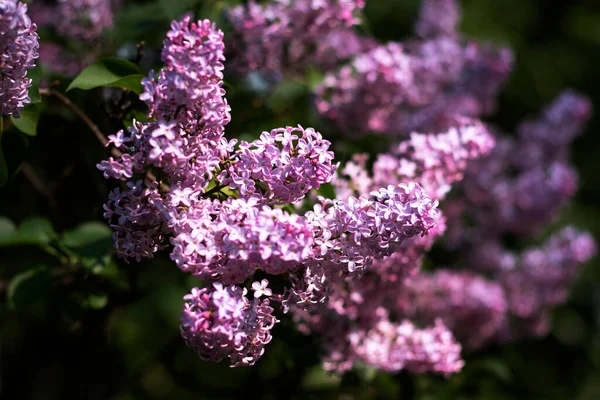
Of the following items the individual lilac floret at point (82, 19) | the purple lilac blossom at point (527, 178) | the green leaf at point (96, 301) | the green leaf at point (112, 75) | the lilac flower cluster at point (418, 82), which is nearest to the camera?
the green leaf at point (112, 75)

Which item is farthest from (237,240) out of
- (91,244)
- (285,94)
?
(285,94)

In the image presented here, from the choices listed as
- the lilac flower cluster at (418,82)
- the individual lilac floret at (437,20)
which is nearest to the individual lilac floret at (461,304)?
the lilac flower cluster at (418,82)

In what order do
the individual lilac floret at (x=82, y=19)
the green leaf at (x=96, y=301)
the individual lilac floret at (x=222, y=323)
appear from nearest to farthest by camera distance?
the individual lilac floret at (x=222, y=323) < the green leaf at (x=96, y=301) < the individual lilac floret at (x=82, y=19)

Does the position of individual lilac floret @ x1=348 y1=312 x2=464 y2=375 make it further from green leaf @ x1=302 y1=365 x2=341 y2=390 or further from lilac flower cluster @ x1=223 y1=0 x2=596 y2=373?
green leaf @ x1=302 y1=365 x2=341 y2=390

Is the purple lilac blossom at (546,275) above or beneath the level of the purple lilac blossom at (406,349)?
beneath

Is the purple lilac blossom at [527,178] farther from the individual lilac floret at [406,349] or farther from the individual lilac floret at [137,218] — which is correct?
the individual lilac floret at [137,218]

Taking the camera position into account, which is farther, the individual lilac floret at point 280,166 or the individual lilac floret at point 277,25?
the individual lilac floret at point 277,25

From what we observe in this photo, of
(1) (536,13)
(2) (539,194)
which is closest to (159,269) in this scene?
(2) (539,194)

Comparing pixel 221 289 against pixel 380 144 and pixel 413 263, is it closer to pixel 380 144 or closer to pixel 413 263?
pixel 413 263

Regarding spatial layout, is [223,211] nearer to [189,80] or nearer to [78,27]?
[189,80]
